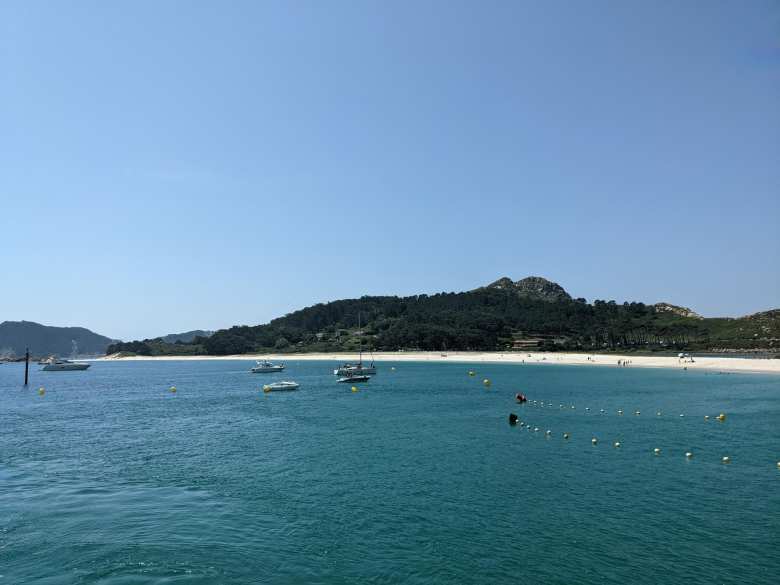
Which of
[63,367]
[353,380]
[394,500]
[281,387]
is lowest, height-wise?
[394,500]

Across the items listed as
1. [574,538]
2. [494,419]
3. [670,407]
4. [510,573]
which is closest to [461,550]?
[510,573]

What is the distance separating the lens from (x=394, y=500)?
2769 centimetres

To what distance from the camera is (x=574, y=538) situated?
22.0 metres

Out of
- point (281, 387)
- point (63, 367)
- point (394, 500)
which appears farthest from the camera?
point (63, 367)

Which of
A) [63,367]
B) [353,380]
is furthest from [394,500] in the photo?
[63,367]

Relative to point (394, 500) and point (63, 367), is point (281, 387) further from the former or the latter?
point (63, 367)

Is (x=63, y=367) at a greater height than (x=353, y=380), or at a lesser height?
greater

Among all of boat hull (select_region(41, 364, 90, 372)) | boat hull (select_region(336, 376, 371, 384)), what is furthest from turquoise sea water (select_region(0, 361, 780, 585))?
boat hull (select_region(41, 364, 90, 372))

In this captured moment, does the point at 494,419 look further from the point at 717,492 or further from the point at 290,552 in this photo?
the point at 290,552

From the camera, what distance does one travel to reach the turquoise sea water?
1958cm

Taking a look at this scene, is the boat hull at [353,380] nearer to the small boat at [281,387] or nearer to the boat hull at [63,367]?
the small boat at [281,387]

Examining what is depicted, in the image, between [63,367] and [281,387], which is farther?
[63,367]

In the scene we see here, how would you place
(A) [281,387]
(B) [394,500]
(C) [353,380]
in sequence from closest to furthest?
(B) [394,500], (A) [281,387], (C) [353,380]

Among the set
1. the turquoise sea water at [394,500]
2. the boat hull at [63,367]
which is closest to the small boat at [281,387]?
the turquoise sea water at [394,500]
